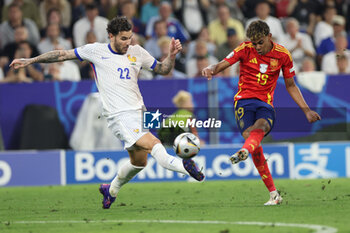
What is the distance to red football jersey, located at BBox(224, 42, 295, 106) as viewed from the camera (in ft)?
29.7

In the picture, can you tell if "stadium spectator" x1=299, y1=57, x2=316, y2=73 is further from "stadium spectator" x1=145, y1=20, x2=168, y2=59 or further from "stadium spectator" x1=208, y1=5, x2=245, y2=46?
"stadium spectator" x1=145, y1=20, x2=168, y2=59

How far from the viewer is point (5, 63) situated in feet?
51.8

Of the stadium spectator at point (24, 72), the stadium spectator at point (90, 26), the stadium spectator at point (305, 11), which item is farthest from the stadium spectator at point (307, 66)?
the stadium spectator at point (24, 72)

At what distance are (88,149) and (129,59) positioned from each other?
5661mm

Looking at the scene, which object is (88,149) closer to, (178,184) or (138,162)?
(178,184)

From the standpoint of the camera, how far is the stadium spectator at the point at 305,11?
57.6 ft

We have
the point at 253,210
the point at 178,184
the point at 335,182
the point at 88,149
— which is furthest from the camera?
the point at 88,149

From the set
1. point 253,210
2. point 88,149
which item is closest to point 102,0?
point 88,149

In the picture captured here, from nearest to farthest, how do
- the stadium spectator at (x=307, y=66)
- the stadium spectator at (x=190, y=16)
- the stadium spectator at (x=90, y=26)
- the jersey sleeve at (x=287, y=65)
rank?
the jersey sleeve at (x=287, y=65) → the stadium spectator at (x=307, y=66) → the stadium spectator at (x=90, y=26) → the stadium spectator at (x=190, y=16)

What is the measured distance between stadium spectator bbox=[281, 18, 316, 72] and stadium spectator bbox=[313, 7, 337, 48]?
547mm

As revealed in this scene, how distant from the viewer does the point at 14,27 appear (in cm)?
1667

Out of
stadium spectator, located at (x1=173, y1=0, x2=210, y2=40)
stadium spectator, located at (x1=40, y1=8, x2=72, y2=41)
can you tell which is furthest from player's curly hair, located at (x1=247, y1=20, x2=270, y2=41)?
stadium spectator, located at (x1=173, y1=0, x2=210, y2=40)

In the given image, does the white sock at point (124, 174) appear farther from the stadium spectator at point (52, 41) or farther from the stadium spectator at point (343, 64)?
the stadium spectator at point (52, 41)

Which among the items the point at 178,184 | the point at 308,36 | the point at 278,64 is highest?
the point at 308,36
